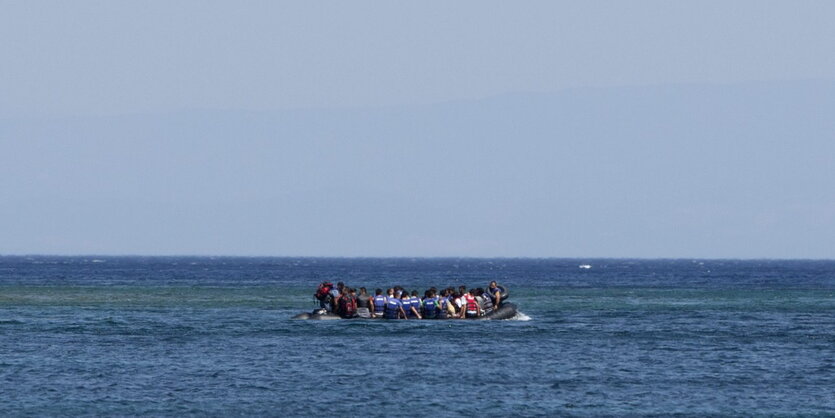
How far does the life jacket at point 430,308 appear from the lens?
55500 millimetres

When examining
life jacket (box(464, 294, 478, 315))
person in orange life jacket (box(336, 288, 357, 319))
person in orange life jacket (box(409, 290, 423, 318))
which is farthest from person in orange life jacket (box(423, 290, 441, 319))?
person in orange life jacket (box(336, 288, 357, 319))

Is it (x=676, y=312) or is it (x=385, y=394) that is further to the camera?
(x=676, y=312)

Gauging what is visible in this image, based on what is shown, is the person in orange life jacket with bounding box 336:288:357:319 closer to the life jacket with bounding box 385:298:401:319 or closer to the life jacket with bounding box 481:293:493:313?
the life jacket with bounding box 385:298:401:319

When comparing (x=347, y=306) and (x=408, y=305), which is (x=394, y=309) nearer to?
(x=408, y=305)

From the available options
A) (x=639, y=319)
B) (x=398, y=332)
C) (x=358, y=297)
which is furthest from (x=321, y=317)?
(x=639, y=319)

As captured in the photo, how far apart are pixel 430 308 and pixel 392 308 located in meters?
1.58

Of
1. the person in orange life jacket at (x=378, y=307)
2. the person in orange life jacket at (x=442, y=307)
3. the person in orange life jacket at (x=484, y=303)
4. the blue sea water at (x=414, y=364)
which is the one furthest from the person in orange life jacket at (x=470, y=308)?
the person in orange life jacket at (x=378, y=307)

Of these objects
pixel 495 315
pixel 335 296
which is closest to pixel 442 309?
pixel 495 315

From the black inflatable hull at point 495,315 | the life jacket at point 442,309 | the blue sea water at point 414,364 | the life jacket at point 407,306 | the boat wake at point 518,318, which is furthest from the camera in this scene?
the boat wake at point 518,318

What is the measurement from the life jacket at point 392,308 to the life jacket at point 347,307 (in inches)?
53.1

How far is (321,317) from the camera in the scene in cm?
5594

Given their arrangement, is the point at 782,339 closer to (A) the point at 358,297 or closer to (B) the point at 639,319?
(B) the point at 639,319

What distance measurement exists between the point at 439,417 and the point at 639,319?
105 feet

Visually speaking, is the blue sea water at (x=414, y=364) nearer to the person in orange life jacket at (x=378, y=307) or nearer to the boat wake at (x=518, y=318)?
the boat wake at (x=518, y=318)
